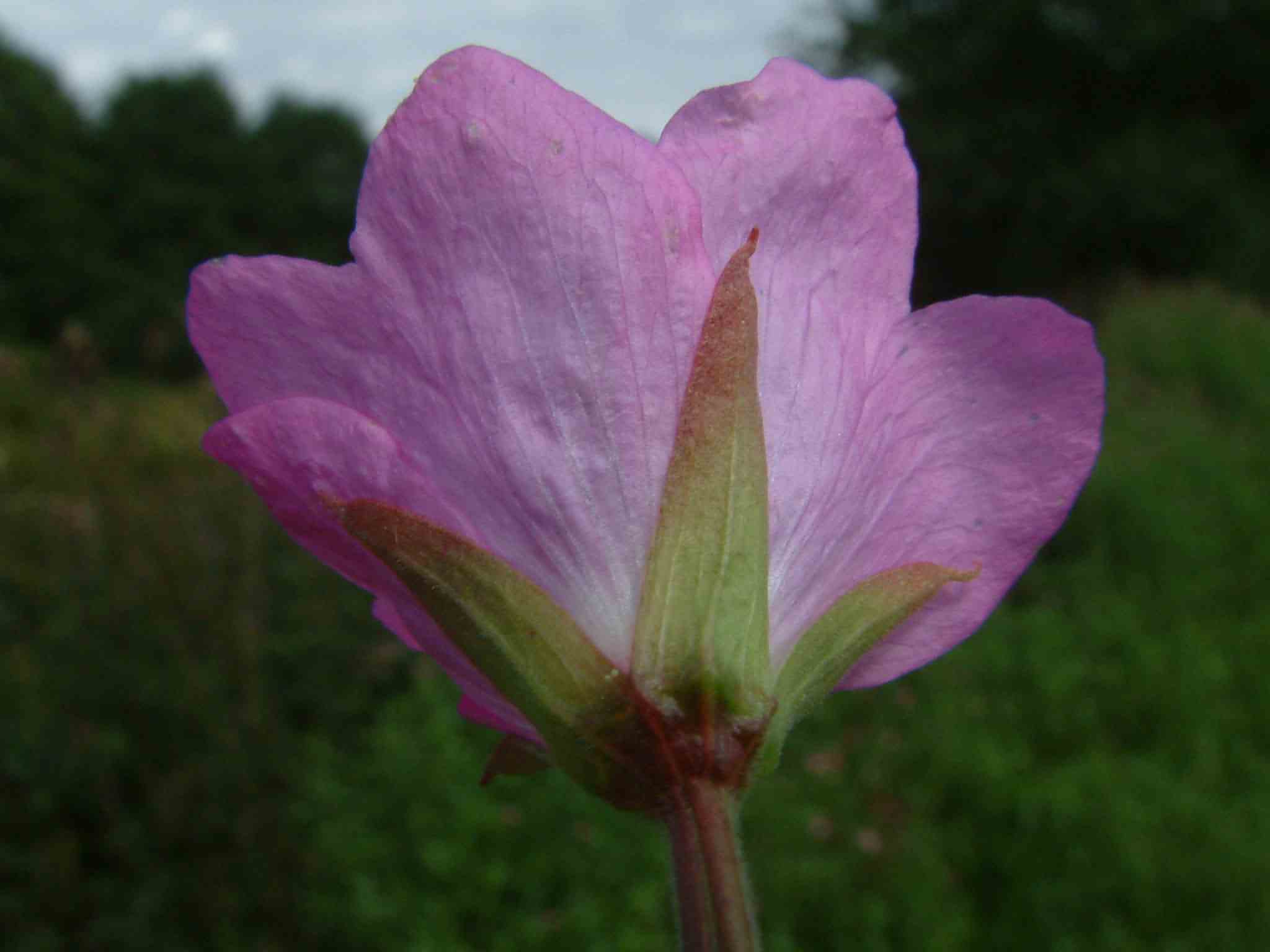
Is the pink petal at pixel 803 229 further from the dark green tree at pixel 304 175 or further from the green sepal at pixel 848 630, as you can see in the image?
the dark green tree at pixel 304 175

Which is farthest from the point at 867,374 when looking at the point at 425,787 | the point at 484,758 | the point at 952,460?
the point at 484,758

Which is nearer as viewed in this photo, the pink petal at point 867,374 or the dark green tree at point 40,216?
the pink petal at point 867,374

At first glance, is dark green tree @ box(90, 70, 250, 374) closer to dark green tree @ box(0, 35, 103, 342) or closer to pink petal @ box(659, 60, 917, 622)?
dark green tree @ box(0, 35, 103, 342)

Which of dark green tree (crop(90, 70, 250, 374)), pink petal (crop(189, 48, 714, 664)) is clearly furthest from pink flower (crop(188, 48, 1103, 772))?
dark green tree (crop(90, 70, 250, 374))

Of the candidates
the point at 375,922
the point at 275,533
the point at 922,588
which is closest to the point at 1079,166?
the point at 275,533

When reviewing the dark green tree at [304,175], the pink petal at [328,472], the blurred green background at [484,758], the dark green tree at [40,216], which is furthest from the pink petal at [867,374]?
the dark green tree at [304,175]

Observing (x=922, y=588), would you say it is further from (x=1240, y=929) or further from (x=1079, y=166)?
(x=1079, y=166)

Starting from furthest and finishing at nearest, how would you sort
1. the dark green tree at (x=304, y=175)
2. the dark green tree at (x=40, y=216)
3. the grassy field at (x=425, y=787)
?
the dark green tree at (x=304, y=175)
the dark green tree at (x=40, y=216)
the grassy field at (x=425, y=787)
